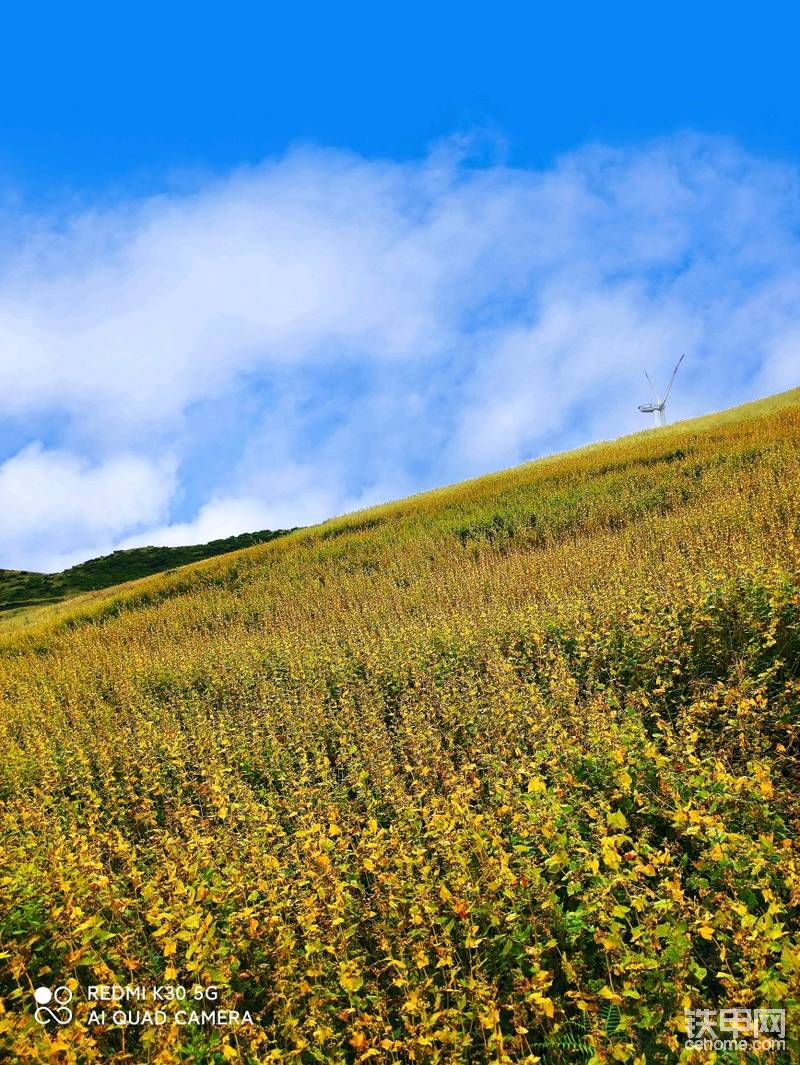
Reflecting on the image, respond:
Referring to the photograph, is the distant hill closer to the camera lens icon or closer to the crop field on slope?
the crop field on slope

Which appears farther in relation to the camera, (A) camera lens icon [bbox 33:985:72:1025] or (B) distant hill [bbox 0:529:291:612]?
(B) distant hill [bbox 0:529:291:612]

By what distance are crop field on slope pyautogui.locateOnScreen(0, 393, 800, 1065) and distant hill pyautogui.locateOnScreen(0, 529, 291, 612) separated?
4118 centimetres

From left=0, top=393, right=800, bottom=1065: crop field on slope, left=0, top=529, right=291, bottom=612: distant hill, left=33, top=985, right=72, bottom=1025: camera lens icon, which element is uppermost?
left=0, top=529, right=291, bottom=612: distant hill

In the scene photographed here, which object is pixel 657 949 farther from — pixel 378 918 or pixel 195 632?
pixel 195 632

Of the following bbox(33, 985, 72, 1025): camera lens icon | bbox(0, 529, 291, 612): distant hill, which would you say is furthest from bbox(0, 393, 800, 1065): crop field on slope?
bbox(0, 529, 291, 612): distant hill

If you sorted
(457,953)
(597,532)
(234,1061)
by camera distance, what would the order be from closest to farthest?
(234,1061) → (457,953) → (597,532)

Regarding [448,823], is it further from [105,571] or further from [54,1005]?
[105,571]

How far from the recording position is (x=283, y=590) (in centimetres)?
1967

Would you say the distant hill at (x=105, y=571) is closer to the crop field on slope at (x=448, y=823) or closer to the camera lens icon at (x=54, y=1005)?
the crop field on slope at (x=448, y=823)

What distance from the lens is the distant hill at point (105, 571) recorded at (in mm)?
51844

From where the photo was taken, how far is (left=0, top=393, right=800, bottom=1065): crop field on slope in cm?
347

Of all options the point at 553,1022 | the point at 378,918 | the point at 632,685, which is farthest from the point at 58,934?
the point at 632,685

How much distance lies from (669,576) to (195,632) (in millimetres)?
12673

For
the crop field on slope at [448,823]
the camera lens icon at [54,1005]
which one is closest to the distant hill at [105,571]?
the crop field on slope at [448,823]
